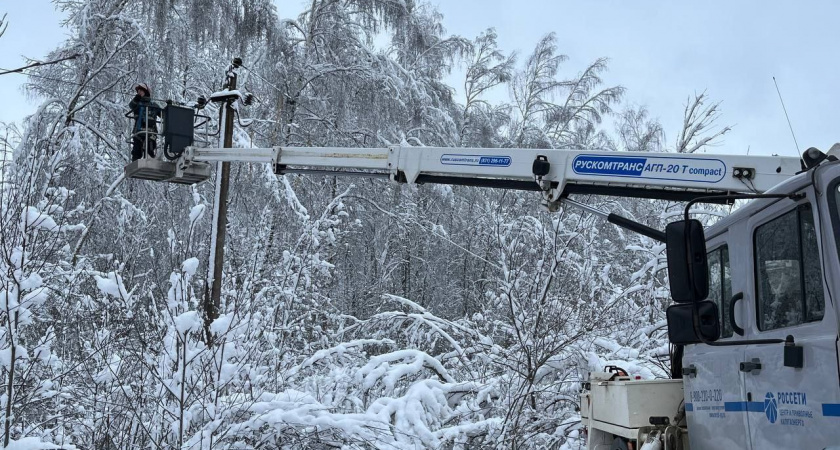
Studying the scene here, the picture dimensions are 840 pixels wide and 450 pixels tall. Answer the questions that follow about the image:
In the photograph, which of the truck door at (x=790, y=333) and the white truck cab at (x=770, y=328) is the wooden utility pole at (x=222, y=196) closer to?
the white truck cab at (x=770, y=328)

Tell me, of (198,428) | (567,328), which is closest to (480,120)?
(567,328)

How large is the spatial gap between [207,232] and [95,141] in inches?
99.9

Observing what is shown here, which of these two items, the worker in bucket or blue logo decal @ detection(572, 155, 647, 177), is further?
the worker in bucket

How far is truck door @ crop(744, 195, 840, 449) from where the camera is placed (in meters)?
2.92

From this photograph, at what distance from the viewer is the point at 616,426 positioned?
484 centimetres

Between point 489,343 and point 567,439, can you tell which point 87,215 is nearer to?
point 489,343

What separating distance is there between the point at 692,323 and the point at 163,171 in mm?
7017

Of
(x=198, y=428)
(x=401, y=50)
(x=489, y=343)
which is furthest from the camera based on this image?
(x=401, y=50)

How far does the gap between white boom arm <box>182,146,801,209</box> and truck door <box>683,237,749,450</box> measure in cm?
62

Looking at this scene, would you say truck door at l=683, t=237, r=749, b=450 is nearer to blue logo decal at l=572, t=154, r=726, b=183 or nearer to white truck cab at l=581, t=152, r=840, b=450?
white truck cab at l=581, t=152, r=840, b=450

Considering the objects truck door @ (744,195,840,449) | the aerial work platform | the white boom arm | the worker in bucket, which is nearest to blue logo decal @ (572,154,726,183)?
the white boom arm

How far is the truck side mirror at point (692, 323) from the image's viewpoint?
3438 millimetres

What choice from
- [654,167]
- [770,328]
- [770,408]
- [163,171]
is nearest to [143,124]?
[163,171]

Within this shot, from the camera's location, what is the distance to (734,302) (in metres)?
3.67
